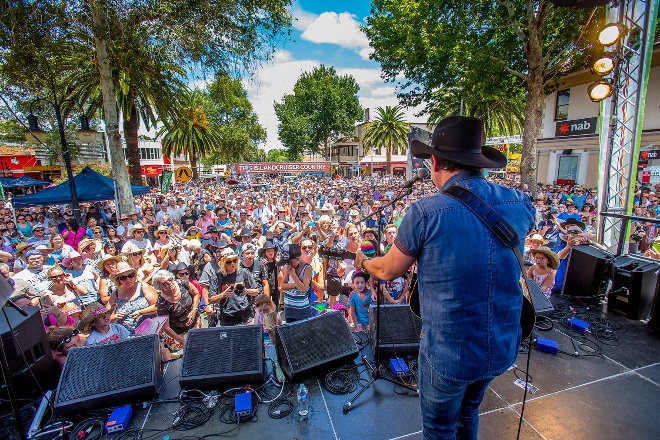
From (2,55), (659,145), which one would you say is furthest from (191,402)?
(659,145)

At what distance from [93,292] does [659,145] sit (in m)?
22.2

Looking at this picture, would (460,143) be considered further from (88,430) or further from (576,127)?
(576,127)

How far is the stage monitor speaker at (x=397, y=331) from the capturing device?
3.36 metres

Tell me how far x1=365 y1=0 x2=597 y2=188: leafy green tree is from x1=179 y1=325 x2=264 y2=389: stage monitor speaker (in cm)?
1318

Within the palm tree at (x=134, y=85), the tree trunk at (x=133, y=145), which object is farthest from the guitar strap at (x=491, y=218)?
the tree trunk at (x=133, y=145)

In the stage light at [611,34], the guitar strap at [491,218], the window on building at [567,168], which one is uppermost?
the stage light at [611,34]

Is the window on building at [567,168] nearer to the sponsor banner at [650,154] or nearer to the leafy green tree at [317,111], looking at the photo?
the sponsor banner at [650,154]

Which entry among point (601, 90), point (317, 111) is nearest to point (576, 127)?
point (601, 90)

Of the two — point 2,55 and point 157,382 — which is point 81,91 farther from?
point 157,382

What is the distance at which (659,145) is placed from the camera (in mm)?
14586

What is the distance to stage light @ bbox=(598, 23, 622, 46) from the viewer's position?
4977mm

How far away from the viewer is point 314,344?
324 centimetres

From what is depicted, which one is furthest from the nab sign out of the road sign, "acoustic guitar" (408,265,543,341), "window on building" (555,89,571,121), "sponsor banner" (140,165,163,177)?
"sponsor banner" (140,165,163,177)

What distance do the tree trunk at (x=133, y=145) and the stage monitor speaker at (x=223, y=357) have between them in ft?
50.7
